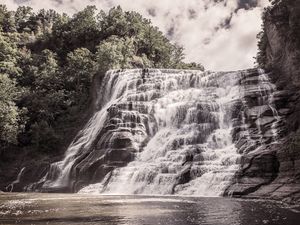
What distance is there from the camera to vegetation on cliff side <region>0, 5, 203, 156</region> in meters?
50.7

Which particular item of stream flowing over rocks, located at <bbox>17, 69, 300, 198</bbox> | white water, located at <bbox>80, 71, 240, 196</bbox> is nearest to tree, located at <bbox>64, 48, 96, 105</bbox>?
stream flowing over rocks, located at <bbox>17, 69, 300, 198</bbox>

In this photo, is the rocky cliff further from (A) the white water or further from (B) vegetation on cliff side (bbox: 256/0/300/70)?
(A) the white water

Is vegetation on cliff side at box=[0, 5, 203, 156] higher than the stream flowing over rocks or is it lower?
higher

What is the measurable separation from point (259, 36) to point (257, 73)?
18.3 meters

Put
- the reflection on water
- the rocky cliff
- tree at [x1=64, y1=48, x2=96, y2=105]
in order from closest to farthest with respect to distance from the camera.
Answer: the reflection on water → the rocky cliff → tree at [x1=64, y1=48, x2=96, y2=105]

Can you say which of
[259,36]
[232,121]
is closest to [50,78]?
[259,36]

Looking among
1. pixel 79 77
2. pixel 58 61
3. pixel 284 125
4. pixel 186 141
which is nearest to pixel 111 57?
pixel 79 77

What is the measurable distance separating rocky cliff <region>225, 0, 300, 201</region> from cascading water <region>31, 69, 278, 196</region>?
1.09 meters

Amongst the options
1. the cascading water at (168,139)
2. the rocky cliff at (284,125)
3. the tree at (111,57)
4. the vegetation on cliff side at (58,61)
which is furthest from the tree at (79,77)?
the rocky cliff at (284,125)

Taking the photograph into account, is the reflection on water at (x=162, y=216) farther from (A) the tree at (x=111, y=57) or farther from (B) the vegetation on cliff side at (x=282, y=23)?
(A) the tree at (x=111, y=57)

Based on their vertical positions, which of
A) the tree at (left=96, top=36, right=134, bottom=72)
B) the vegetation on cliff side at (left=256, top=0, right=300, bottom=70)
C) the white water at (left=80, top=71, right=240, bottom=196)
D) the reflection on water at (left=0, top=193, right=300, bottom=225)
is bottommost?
the reflection on water at (left=0, top=193, right=300, bottom=225)

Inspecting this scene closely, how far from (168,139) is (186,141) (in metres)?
2.74

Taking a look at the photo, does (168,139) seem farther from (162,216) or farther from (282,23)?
(162,216)

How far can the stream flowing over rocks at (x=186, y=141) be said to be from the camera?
25.8m
